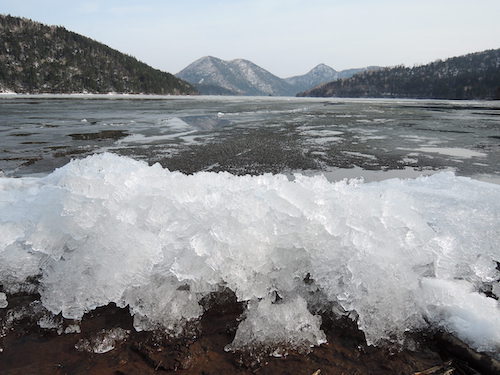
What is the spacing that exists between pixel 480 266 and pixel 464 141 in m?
11.1

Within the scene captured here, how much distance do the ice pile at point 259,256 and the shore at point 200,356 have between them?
0.10 meters

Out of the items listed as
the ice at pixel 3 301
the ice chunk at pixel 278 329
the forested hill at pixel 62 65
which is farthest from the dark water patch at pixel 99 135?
the forested hill at pixel 62 65

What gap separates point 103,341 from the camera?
1.93 meters

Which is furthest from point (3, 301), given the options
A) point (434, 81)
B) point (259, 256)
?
point (434, 81)

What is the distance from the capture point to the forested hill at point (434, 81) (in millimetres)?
100938

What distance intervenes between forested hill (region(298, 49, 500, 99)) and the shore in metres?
113

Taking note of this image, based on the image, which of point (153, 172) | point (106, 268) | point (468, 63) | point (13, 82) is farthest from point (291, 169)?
point (468, 63)

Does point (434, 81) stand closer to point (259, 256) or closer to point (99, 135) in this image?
point (99, 135)

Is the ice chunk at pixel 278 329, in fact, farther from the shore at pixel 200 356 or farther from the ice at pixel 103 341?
the ice at pixel 103 341

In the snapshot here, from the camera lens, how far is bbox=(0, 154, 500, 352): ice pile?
2.09 metres

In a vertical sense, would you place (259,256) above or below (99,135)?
below

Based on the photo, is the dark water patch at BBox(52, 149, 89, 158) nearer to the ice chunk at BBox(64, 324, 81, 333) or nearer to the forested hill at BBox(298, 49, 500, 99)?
the ice chunk at BBox(64, 324, 81, 333)

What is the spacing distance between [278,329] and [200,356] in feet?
1.71

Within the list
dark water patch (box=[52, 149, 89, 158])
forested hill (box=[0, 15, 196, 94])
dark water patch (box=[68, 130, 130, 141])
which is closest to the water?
dark water patch (box=[52, 149, 89, 158])
